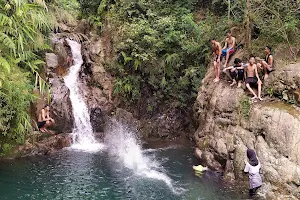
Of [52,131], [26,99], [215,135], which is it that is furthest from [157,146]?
[26,99]

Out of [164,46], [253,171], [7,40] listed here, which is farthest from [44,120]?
→ [253,171]

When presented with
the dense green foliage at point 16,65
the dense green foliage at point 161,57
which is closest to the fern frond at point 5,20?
the dense green foliage at point 16,65

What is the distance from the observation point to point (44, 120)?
12.1m

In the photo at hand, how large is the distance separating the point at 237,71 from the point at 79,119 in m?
6.81

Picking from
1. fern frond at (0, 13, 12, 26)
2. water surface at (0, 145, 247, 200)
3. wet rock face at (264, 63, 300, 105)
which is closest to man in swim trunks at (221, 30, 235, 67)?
wet rock face at (264, 63, 300, 105)

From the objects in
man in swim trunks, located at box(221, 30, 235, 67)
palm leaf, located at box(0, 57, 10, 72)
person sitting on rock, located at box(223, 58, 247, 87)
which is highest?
man in swim trunks, located at box(221, 30, 235, 67)

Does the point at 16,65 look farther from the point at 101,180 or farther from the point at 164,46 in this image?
the point at 164,46

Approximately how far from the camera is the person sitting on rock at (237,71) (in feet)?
35.0

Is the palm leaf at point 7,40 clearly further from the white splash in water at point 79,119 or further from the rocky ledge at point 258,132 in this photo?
the rocky ledge at point 258,132

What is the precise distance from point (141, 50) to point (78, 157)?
5522 mm

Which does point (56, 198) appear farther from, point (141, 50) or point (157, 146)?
point (141, 50)

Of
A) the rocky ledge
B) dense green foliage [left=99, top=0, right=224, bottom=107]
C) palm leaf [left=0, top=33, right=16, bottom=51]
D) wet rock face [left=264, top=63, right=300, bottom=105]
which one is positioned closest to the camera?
the rocky ledge

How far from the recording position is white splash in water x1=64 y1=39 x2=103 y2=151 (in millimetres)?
12797

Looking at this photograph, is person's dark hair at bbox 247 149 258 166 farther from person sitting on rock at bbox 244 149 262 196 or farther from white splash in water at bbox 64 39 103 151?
white splash in water at bbox 64 39 103 151
